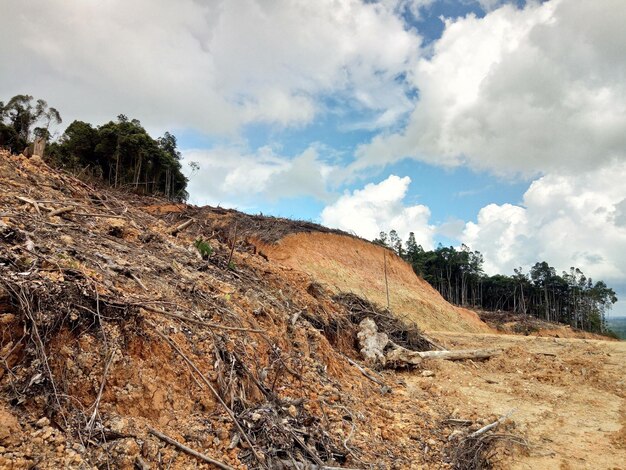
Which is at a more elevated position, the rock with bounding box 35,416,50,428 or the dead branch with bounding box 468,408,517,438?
the rock with bounding box 35,416,50,428

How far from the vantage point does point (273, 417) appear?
12.5 ft

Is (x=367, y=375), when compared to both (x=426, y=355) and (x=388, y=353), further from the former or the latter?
(x=426, y=355)

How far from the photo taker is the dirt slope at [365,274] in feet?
69.6

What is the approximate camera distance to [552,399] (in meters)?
6.93

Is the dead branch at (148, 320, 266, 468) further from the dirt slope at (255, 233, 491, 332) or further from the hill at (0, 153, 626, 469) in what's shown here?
the dirt slope at (255, 233, 491, 332)

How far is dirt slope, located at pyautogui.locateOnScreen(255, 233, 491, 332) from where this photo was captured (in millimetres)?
21214

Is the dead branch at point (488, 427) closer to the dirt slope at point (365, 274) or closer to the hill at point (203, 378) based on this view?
the hill at point (203, 378)

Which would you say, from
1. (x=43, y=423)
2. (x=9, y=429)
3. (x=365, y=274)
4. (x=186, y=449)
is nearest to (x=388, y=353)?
(x=186, y=449)

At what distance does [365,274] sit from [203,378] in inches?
823

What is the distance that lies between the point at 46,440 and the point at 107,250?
3.26 meters

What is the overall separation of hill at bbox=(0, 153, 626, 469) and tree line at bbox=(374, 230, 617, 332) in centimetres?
4560

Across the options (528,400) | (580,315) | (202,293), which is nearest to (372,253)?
(528,400)

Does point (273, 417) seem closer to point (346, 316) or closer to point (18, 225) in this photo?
point (18, 225)

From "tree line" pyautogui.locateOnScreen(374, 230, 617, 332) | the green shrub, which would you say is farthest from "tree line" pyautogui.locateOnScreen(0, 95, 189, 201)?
"tree line" pyautogui.locateOnScreen(374, 230, 617, 332)
